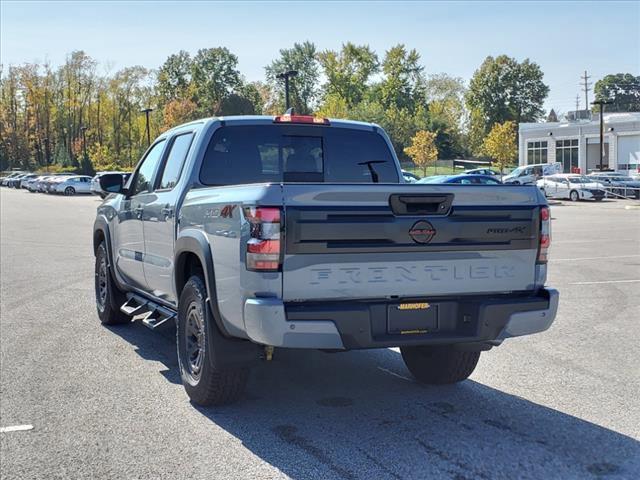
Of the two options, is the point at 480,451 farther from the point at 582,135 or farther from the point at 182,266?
the point at 582,135

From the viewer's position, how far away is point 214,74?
375ft

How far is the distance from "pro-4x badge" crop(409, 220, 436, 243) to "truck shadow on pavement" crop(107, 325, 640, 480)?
4.19 ft

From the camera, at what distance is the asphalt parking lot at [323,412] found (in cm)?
450

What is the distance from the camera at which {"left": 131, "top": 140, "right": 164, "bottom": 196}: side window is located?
7.31 metres

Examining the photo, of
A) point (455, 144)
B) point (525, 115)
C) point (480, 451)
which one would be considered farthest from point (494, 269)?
point (525, 115)

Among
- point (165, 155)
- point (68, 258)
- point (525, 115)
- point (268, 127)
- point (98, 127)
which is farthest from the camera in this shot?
point (525, 115)

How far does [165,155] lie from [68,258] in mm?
9541

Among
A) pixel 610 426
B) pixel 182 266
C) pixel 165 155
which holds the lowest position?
pixel 610 426

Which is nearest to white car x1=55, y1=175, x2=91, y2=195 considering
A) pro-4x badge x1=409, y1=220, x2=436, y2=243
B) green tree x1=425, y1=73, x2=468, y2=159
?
green tree x1=425, y1=73, x2=468, y2=159

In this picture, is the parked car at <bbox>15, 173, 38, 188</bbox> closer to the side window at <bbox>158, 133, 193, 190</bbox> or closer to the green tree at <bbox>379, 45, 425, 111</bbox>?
the green tree at <bbox>379, 45, 425, 111</bbox>

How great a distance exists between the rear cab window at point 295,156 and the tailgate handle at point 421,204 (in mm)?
1903

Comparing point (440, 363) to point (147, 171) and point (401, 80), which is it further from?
point (401, 80)

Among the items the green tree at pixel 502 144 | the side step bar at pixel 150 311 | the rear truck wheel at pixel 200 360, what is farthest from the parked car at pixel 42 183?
the rear truck wheel at pixel 200 360

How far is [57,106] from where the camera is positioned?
96375 mm
